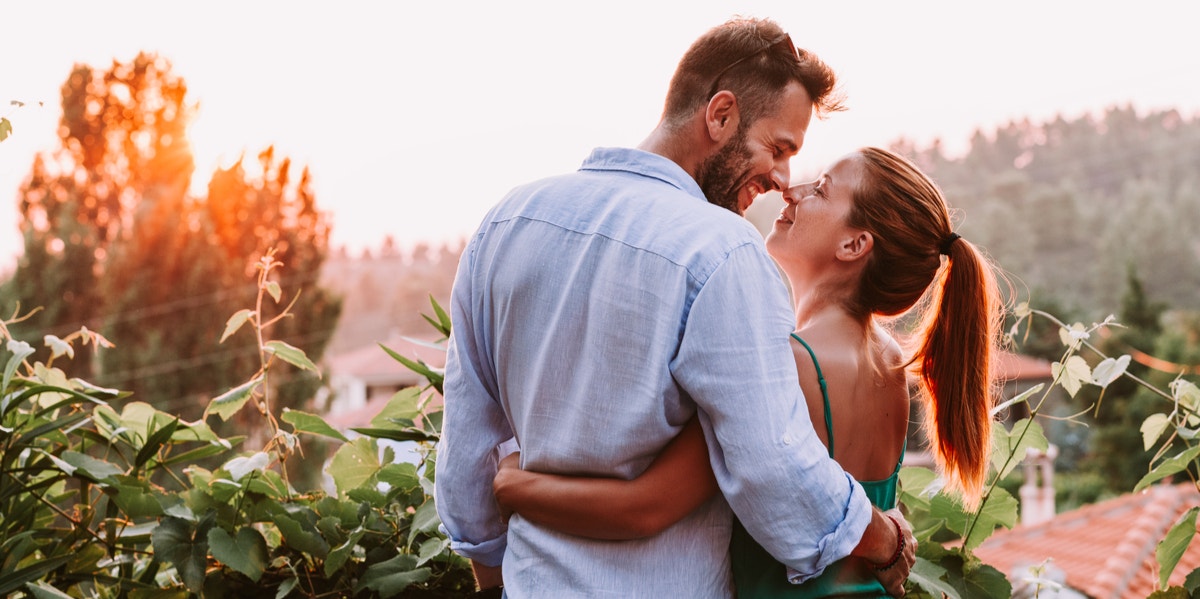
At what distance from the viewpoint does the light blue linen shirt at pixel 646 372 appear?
1.09 metres

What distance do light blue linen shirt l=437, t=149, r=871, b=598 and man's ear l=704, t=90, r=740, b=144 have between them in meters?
0.18

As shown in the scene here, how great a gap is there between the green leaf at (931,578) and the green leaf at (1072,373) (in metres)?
0.33

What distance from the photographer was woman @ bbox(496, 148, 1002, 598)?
1.34 meters

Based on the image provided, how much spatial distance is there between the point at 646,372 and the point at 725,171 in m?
0.42

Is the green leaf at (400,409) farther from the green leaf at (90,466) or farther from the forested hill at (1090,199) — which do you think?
the forested hill at (1090,199)

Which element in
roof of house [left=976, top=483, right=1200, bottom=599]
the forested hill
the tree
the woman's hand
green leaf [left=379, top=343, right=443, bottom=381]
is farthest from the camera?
the forested hill

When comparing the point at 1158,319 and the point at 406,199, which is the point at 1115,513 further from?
the point at 406,199

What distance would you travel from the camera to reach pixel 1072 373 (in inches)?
62.2

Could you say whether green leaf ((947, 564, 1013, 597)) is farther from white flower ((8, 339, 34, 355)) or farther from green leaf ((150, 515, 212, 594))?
white flower ((8, 339, 34, 355))

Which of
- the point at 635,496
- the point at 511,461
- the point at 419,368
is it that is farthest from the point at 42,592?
the point at 635,496

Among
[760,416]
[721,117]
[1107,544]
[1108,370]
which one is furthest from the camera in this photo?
[1107,544]

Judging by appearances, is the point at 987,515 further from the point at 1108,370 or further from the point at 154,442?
the point at 154,442

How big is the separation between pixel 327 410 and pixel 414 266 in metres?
21.1

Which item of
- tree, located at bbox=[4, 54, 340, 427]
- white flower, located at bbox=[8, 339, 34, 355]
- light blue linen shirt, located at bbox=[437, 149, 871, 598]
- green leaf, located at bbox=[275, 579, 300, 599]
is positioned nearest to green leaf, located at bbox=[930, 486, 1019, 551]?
light blue linen shirt, located at bbox=[437, 149, 871, 598]
